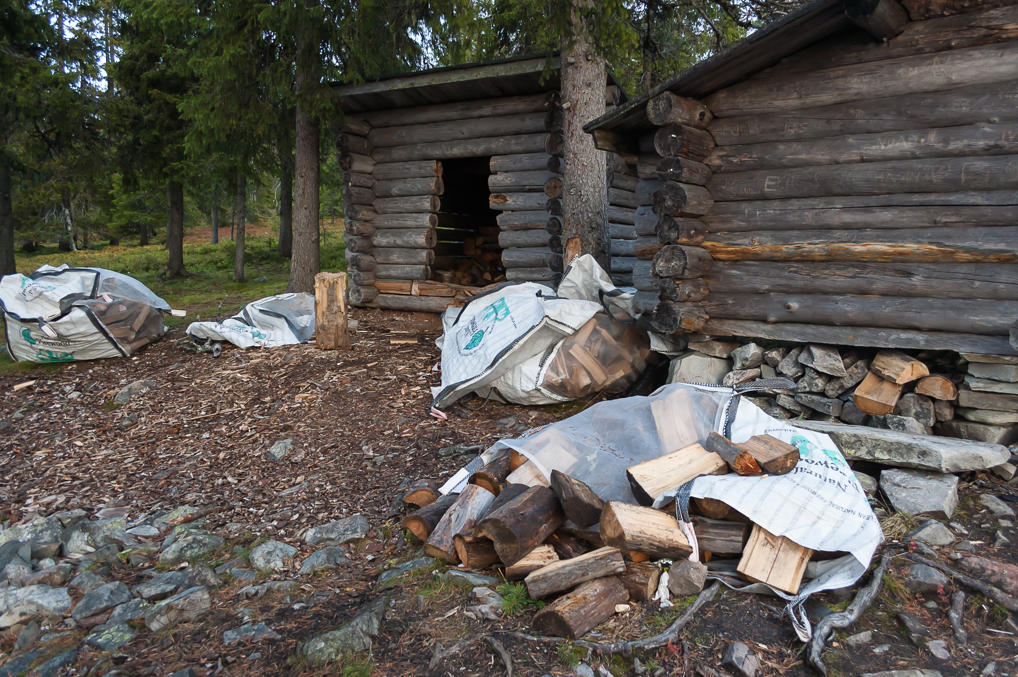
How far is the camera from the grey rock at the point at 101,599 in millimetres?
3248

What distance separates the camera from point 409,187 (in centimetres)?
A: 984

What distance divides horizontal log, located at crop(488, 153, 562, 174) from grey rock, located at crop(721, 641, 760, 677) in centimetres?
702

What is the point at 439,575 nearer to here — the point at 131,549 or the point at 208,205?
the point at 131,549

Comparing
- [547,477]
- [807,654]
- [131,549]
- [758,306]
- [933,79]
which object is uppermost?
[933,79]

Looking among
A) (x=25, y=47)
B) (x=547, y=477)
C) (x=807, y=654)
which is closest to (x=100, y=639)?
(x=547, y=477)

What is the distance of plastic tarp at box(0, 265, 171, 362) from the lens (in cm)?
809

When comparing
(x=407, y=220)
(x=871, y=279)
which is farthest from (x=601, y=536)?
(x=407, y=220)

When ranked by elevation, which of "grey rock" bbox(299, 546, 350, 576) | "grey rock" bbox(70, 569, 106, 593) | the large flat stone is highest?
the large flat stone

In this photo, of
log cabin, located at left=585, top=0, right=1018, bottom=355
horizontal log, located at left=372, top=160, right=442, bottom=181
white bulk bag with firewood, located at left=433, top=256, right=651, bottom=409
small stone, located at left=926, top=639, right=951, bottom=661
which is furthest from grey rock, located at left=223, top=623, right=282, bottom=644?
horizontal log, located at left=372, top=160, right=442, bottom=181

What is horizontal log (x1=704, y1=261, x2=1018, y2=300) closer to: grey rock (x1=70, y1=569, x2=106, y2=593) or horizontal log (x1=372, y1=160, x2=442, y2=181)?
grey rock (x1=70, y1=569, x2=106, y2=593)

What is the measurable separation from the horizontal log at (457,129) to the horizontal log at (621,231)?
159 cm

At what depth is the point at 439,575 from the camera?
10.5 feet

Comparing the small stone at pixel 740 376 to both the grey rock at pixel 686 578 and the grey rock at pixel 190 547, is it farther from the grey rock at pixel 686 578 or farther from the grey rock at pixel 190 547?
the grey rock at pixel 190 547

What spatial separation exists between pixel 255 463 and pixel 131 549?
143cm
